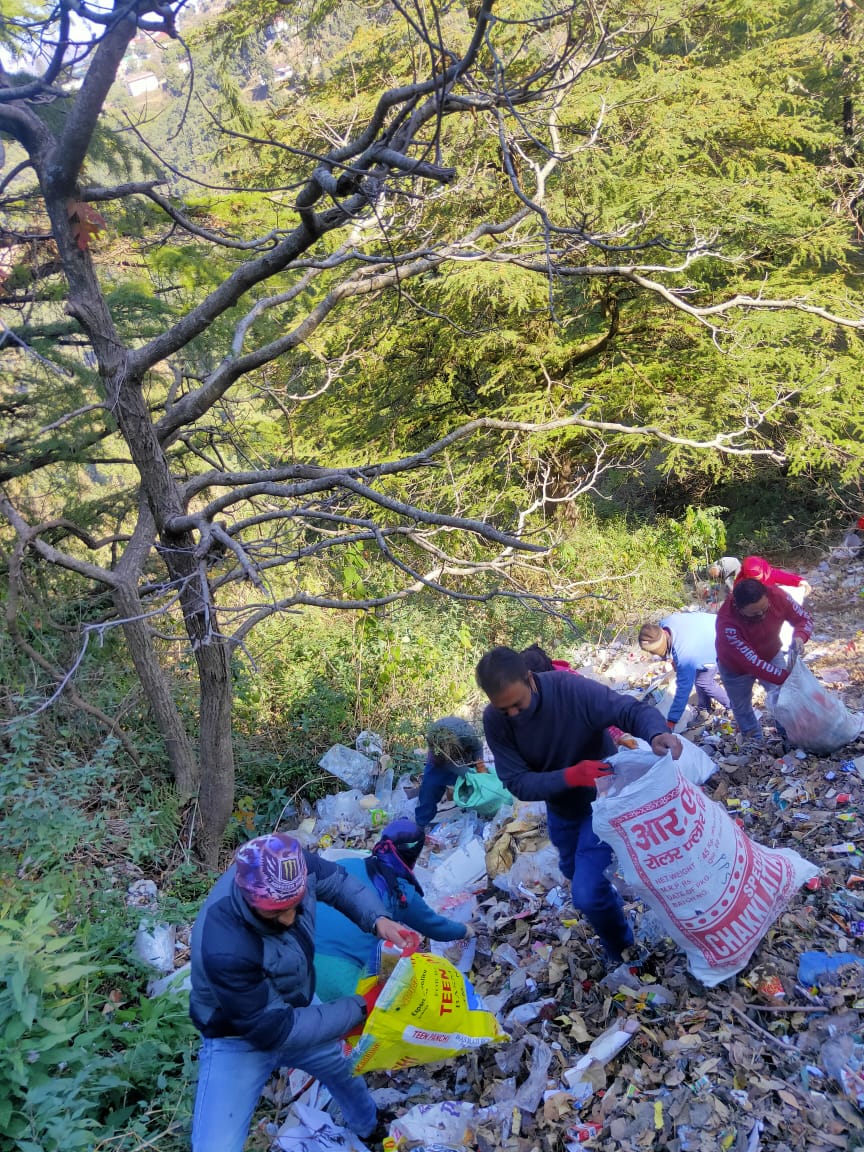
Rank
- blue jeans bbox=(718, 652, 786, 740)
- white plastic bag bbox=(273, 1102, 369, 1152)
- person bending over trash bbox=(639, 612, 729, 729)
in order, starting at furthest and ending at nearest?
1. person bending over trash bbox=(639, 612, 729, 729)
2. blue jeans bbox=(718, 652, 786, 740)
3. white plastic bag bbox=(273, 1102, 369, 1152)

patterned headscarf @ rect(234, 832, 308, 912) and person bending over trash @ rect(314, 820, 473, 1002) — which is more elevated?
patterned headscarf @ rect(234, 832, 308, 912)

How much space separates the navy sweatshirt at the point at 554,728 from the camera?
291 centimetres

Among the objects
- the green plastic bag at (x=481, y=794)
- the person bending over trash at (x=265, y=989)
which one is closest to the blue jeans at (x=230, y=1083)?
the person bending over trash at (x=265, y=989)

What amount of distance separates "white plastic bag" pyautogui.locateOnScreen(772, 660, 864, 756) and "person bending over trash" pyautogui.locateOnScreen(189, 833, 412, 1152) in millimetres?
2676

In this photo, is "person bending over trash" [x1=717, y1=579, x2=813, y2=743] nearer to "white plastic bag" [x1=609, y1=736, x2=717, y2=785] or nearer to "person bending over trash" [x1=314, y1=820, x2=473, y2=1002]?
"white plastic bag" [x1=609, y1=736, x2=717, y2=785]

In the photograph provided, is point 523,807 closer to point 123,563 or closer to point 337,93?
point 123,563

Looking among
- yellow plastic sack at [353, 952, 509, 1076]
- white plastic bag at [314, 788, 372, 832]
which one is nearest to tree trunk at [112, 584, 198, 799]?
white plastic bag at [314, 788, 372, 832]

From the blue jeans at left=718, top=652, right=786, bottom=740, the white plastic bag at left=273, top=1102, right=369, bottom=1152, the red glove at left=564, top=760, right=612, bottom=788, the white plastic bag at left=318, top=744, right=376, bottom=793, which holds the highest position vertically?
the red glove at left=564, top=760, right=612, bottom=788

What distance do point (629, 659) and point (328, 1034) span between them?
18.8 feet

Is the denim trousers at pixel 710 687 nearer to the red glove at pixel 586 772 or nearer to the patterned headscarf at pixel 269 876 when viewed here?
the red glove at pixel 586 772

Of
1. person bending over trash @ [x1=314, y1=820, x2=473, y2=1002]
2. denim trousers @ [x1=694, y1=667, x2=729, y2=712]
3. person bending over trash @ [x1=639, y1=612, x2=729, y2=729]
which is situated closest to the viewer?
person bending over trash @ [x1=314, y1=820, x2=473, y2=1002]

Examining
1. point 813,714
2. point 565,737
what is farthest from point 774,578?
point 565,737

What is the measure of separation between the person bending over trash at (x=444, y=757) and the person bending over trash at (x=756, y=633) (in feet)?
5.45

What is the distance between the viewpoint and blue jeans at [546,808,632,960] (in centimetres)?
298
